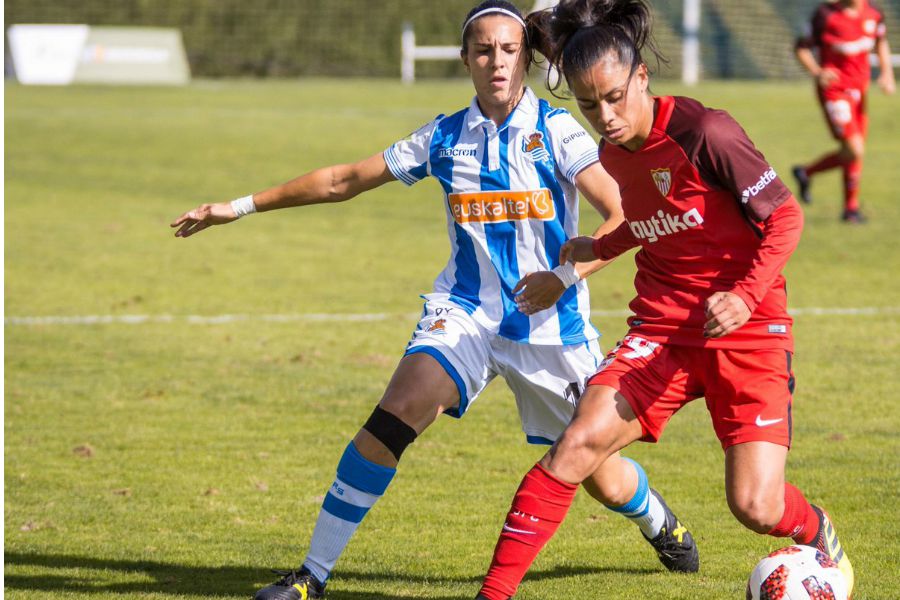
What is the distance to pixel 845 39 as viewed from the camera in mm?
14945

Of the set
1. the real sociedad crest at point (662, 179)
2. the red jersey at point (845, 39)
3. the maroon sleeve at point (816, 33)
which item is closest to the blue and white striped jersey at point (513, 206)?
the real sociedad crest at point (662, 179)

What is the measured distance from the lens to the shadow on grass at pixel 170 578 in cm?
496

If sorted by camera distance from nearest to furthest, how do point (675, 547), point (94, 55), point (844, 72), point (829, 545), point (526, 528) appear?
point (526, 528) < point (829, 545) < point (675, 547) < point (844, 72) < point (94, 55)

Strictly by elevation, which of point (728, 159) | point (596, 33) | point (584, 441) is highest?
point (596, 33)

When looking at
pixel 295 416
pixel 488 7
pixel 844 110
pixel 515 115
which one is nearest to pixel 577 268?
pixel 515 115

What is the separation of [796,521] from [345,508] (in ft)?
4.94

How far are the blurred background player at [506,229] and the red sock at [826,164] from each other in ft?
33.9

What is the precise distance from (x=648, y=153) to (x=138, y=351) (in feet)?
19.5

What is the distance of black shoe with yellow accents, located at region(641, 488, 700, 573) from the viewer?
517 centimetres

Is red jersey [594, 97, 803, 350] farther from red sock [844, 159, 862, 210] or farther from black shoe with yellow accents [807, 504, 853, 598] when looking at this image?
red sock [844, 159, 862, 210]

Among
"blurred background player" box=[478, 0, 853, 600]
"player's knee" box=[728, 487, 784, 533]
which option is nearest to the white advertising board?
"blurred background player" box=[478, 0, 853, 600]

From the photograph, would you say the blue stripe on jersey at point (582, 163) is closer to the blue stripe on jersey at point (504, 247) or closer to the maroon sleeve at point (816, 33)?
the blue stripe on jersey at point (504, 247)

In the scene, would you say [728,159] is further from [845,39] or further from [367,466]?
[845,39]

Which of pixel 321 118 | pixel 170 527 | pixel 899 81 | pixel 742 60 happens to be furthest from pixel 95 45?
pixel 170 527
